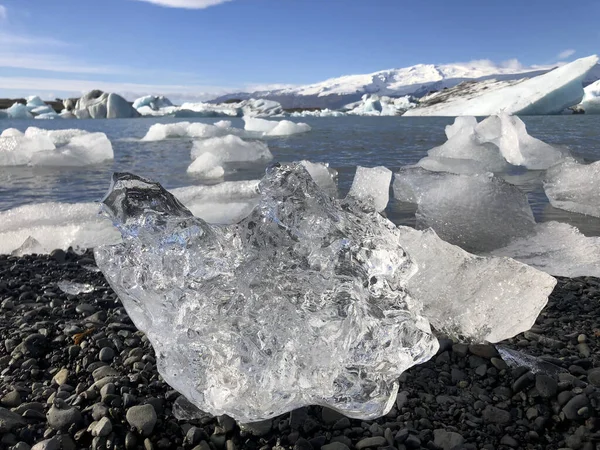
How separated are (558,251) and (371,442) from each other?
241 cm

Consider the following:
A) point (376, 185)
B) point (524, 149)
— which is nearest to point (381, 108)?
point (524, 149)

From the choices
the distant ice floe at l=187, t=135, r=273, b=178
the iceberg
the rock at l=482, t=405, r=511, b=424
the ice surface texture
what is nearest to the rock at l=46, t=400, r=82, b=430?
the ice surface texture

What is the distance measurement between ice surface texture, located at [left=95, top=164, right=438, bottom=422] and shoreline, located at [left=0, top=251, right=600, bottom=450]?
0.09m

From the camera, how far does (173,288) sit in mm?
1430

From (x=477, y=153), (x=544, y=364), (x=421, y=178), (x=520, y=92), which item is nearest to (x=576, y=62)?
(x=520, y=92)

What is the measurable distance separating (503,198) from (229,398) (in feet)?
10.1

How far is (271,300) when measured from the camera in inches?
55.5

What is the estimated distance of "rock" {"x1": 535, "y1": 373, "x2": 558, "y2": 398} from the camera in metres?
1.52

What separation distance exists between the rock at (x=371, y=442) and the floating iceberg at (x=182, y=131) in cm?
1607

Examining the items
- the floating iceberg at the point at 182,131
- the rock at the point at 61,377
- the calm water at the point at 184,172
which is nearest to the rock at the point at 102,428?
the rock at the point at 61,377

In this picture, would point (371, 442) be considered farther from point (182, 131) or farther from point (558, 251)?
point (182, 131)

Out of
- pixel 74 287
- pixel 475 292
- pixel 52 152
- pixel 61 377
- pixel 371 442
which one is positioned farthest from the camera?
pixel 52 152

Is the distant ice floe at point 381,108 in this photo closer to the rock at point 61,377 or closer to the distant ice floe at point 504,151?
the distant ice floe at point 504,151

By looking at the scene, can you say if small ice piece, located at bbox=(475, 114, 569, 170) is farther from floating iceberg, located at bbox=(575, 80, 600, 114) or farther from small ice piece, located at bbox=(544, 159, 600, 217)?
floating iceberg, located at bbox=(575, 80, 600, 114)
